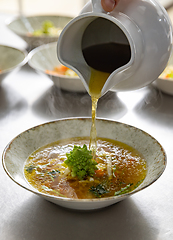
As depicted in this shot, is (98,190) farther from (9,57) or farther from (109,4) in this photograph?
(9,57)

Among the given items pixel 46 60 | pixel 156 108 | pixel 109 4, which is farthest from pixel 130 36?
pixel 46 60

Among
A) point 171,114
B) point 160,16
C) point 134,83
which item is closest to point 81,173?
point 134,83

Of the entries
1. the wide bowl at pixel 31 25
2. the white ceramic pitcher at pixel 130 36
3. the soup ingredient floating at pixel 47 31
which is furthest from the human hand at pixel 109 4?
the soup ingredient floating at pixel 47 31

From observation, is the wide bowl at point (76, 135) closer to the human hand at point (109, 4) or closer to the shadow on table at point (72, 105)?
the shadow on table at point (72, 105)

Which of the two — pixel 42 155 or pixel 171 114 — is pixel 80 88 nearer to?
pixel 171 114

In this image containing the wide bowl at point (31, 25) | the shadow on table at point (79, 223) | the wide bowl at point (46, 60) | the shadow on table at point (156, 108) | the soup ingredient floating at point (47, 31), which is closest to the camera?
the shadow on table at point (79, 223)

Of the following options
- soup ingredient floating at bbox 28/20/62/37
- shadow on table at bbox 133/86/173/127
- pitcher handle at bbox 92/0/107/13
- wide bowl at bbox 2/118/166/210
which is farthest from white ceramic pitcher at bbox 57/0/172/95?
soup ingredient floating at bbox 28/20/62/37

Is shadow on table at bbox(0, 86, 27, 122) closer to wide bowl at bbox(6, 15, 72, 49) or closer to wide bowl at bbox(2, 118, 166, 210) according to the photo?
wide bowl at bbox(2, 118, 166, 210)
